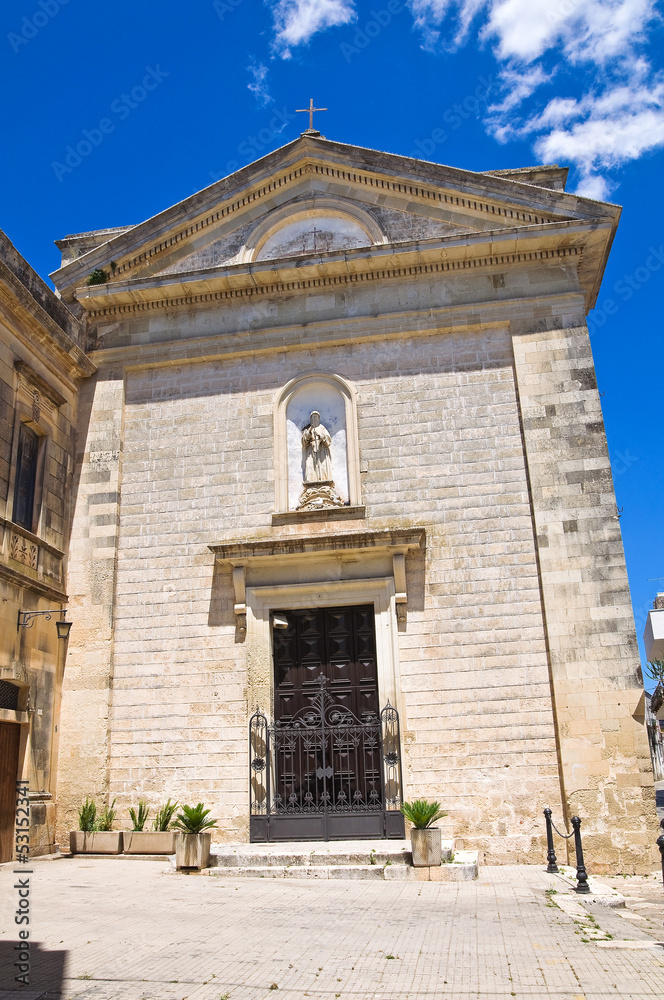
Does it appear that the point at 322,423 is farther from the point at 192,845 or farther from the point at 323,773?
the point at 192,845

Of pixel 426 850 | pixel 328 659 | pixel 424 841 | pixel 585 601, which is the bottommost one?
pixel 426 850

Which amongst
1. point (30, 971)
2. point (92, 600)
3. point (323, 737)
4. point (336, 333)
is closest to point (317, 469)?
point (336, 333)

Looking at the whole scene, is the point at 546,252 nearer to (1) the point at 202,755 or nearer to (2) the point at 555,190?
(2) the point at 555,190

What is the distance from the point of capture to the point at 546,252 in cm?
1473

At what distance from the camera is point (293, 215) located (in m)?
16.0

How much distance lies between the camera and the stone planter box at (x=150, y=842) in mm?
12398

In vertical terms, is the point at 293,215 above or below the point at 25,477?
above

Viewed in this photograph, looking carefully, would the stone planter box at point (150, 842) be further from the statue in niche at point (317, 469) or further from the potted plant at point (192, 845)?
the statue in niche at point (317, 469)

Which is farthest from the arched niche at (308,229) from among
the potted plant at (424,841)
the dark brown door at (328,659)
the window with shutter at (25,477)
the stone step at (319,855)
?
the stone step at (319,855)

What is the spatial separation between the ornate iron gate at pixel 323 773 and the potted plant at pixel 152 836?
4.03ft

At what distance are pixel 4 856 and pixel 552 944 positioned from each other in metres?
8.42

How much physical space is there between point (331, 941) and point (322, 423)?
9.50m

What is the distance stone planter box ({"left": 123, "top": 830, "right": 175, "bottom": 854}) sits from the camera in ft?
40.7
